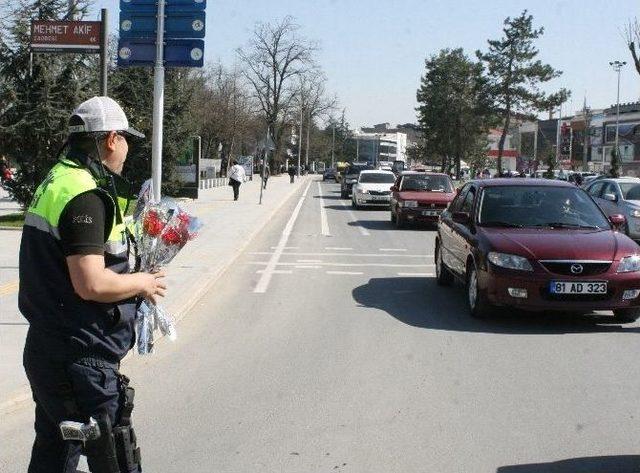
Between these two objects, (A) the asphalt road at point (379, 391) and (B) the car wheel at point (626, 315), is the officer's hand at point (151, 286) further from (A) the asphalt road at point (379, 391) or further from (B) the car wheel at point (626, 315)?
(B) the car wheel at point (626, 315)

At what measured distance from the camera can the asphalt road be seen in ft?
16.1

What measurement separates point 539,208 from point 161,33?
551 cm

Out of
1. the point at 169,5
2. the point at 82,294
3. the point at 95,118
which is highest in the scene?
the point at 169,5

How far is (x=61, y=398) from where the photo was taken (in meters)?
3.20

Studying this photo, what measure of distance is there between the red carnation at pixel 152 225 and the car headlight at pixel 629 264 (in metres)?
6.41

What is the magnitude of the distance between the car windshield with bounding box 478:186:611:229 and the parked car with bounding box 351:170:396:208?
21681mm

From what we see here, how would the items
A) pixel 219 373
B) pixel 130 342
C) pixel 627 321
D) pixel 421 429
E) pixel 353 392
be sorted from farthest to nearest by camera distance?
1. pixel 627 321
2. pixel 219 373
3. pixel 353 392
4. pixel 421 429
5. pixel 130 342

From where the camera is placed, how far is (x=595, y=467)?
4.73 meters

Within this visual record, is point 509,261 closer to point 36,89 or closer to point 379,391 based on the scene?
point 379,391

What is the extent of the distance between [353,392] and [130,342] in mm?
3102

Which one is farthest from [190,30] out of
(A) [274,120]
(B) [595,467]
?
(A) [274,120]

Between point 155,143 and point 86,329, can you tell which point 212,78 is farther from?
point 86,329

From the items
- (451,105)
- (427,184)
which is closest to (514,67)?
(451,105)

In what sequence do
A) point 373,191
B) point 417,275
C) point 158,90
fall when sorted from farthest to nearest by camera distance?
point 373,191 < point 417,275 < point 158,90
